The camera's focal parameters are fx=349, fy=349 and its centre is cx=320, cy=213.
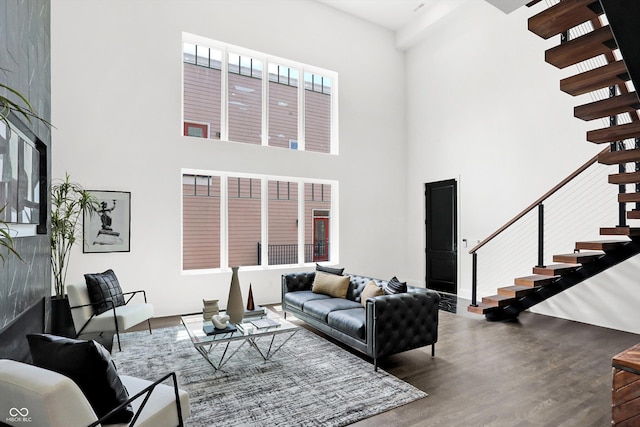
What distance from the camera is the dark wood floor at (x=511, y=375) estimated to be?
2.60m

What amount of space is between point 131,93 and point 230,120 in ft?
5.38

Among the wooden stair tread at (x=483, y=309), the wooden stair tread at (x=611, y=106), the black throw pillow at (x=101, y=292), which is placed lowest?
the wooden stair tread at (x=483, y=309)

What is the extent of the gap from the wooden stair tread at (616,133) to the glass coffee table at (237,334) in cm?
386

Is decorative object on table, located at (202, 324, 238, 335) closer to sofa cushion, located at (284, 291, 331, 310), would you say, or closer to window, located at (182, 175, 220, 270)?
sofa cushion, located at (284, 291, 331, 310)

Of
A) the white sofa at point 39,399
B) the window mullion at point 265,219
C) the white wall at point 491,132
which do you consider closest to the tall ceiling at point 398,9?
the white wall at point 491,132

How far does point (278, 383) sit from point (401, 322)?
1312mm

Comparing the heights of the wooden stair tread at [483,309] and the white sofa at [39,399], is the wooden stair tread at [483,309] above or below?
below

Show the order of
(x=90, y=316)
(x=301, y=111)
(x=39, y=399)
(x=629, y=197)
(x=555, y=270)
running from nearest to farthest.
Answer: (x=39, y=399), (x=90, y=316), (x=629, y=197), (x=555, y=270), (x=301, y=111)

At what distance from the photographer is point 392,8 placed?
24.4 feet

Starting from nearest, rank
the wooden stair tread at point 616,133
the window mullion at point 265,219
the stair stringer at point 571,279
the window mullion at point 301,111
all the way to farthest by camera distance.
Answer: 1. the wooden stair tread at point 616,133
2. the stair stringer at point 571,279
3. the window mullion at point 265,219
4. the window mullion at point 301,111

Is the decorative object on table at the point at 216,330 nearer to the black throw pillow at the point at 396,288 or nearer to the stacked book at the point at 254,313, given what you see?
the stacked book at the point at 254,313

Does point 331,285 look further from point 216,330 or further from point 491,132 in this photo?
point 491,132

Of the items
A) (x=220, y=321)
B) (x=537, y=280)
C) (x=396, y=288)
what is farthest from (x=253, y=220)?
(x=537, y=280)

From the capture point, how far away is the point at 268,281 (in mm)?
6473
